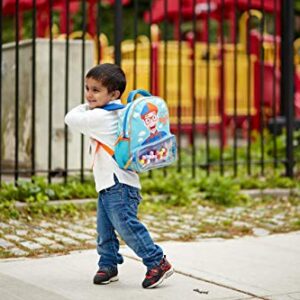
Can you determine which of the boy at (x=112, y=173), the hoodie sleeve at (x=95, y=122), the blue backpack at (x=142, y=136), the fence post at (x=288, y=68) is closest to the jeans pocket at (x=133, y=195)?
the boy at (x=112, y=173)

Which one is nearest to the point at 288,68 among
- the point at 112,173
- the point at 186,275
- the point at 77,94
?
the point at 77,94

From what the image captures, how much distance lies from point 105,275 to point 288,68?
4.99 m

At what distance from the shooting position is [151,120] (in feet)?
15.9

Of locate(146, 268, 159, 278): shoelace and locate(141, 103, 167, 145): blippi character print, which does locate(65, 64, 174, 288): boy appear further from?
locate(141, 103, 167, 145): blippi character print

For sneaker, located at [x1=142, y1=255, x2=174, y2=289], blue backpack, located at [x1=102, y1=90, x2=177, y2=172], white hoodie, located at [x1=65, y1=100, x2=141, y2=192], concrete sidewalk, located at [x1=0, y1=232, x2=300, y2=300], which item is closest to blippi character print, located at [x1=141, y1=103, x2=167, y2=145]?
blue backpack, located at [x1=102, y1=90, x2=177, y2=172]

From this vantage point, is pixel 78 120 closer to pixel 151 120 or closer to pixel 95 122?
pixel 95 122

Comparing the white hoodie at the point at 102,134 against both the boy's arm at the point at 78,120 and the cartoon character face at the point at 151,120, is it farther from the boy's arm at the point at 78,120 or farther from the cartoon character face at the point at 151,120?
the cartoon character face at the point at 151,120

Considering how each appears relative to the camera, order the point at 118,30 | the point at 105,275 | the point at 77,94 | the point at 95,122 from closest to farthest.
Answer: the point at 95,122 → the point at 105,275 → the point at 118,30 → the point at 77,94

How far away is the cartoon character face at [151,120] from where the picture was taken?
4814 mm

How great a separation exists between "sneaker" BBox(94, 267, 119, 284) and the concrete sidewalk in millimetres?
42

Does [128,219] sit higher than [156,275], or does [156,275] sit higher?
[128,219]

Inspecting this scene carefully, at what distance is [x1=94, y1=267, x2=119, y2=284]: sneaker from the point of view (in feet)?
16.6

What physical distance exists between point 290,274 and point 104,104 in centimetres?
148

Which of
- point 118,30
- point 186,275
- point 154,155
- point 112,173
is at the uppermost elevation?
point 118,30
